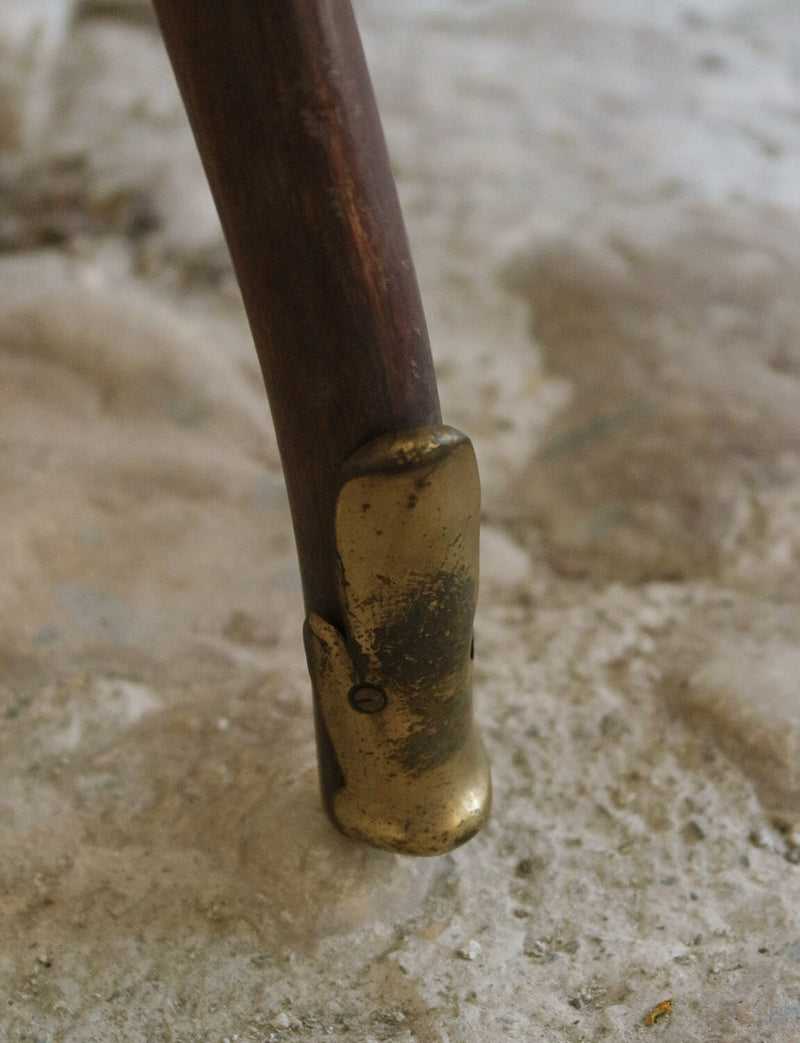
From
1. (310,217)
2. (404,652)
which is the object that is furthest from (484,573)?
(310,217)

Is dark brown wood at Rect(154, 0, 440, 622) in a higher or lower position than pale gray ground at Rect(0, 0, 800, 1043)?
higher

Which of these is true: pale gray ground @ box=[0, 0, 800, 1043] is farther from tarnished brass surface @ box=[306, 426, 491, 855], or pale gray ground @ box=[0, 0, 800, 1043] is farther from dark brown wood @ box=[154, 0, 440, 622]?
dark brown wood @ box=[154, 0, 440, 622]

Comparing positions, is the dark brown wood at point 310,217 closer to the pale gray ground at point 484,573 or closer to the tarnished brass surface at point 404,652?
the tarnished brass surface at point 404,652

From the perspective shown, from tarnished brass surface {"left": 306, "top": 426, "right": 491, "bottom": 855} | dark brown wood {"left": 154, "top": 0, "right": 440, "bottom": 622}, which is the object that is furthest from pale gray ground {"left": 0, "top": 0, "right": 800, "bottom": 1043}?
A: dark brown wood {"left": 154, "top": 0, "right": 440, "bottom": 622}

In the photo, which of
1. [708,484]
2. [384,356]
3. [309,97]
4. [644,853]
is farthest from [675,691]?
[309,97]

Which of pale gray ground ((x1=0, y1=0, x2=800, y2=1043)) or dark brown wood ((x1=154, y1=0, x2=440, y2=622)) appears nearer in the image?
dark brown wood ((x1=154, y1=0, x2=440, y2=622))

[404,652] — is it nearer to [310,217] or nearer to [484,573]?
[310,217]
